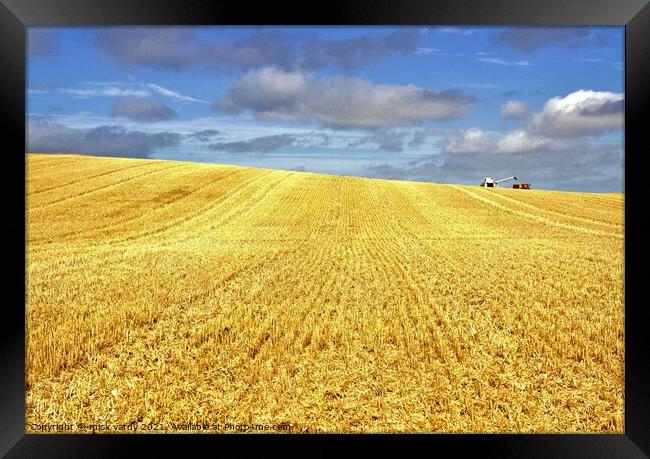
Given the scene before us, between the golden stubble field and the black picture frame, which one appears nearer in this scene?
the black picture frame

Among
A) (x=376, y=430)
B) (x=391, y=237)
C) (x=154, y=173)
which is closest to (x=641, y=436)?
→ (x=376, y=430)

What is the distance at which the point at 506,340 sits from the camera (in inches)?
246

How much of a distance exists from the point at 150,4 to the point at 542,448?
13.6ft

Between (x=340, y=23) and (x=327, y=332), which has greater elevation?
(x=340, y=23)

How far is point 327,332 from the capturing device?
6520 mm

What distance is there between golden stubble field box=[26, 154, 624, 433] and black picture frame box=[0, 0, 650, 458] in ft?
2.40

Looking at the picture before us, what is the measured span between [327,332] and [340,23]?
13.7ft

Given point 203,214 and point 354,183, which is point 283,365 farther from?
point 354,183

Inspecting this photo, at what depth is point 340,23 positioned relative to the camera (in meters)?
3.59

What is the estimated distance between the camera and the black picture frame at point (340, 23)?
3.22 metres

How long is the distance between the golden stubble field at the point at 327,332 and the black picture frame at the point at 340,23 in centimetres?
73

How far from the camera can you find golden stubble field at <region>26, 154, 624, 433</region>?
4.21 metres

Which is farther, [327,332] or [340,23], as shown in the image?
[327,332]

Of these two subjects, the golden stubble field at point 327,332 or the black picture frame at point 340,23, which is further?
the golden stubble field at point 327,332
